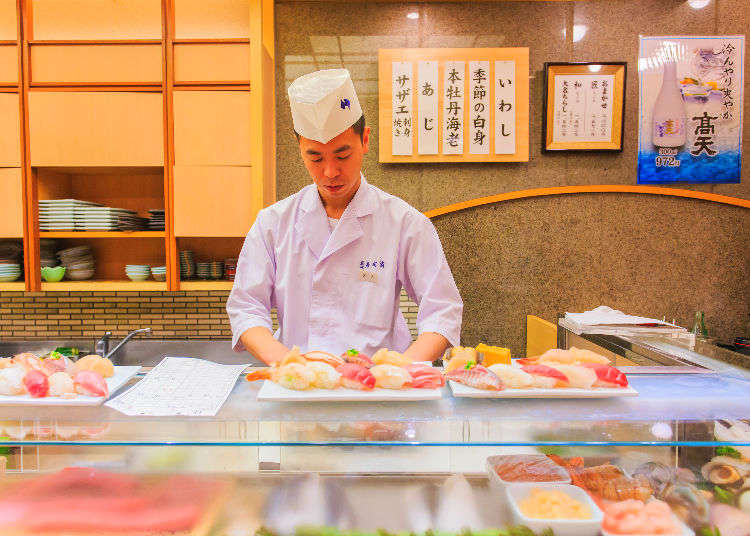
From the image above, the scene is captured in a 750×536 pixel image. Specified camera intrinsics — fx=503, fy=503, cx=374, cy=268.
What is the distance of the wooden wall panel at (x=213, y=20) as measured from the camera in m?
3.88

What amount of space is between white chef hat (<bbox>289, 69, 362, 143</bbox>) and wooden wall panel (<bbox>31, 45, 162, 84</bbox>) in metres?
2.01

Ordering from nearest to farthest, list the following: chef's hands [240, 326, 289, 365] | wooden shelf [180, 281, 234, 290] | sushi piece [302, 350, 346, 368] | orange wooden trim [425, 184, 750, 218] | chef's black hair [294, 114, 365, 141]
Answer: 1. sushi piece [302, 350, 346, 368]
2. chef's hands [240, 326, 289, 365]
3. chef's black hair [294, 114, 365, 141]
4. wooden shelf [180, 281, 234, 290]
5. orange wooden trim [425, 184, 750, 218]

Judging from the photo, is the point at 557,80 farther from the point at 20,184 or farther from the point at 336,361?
the point at 20,184

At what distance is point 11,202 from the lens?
3.44m

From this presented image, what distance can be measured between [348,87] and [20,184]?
2.76 m

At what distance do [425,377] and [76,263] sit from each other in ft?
11.2

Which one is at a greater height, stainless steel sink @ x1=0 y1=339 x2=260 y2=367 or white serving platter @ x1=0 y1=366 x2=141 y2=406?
white serving platter @ x1=0 y1=366 x2=141 y2=406

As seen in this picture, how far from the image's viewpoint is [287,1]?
12.2 feet

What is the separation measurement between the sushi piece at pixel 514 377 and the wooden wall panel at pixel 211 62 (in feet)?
9.70

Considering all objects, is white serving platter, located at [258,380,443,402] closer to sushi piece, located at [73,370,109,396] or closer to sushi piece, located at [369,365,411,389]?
sushi piece, located at [369,365,411,389]

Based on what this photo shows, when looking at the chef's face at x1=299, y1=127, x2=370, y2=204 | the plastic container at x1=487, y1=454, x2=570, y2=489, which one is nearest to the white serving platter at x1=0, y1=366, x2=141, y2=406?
the plastic container at x1=487, y1=454, x2=570, y2=489

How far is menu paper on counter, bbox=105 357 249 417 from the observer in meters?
1.07

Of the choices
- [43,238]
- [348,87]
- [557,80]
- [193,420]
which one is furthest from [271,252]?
[557,80]

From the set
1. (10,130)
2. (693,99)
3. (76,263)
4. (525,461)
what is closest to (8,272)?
(76,263)
